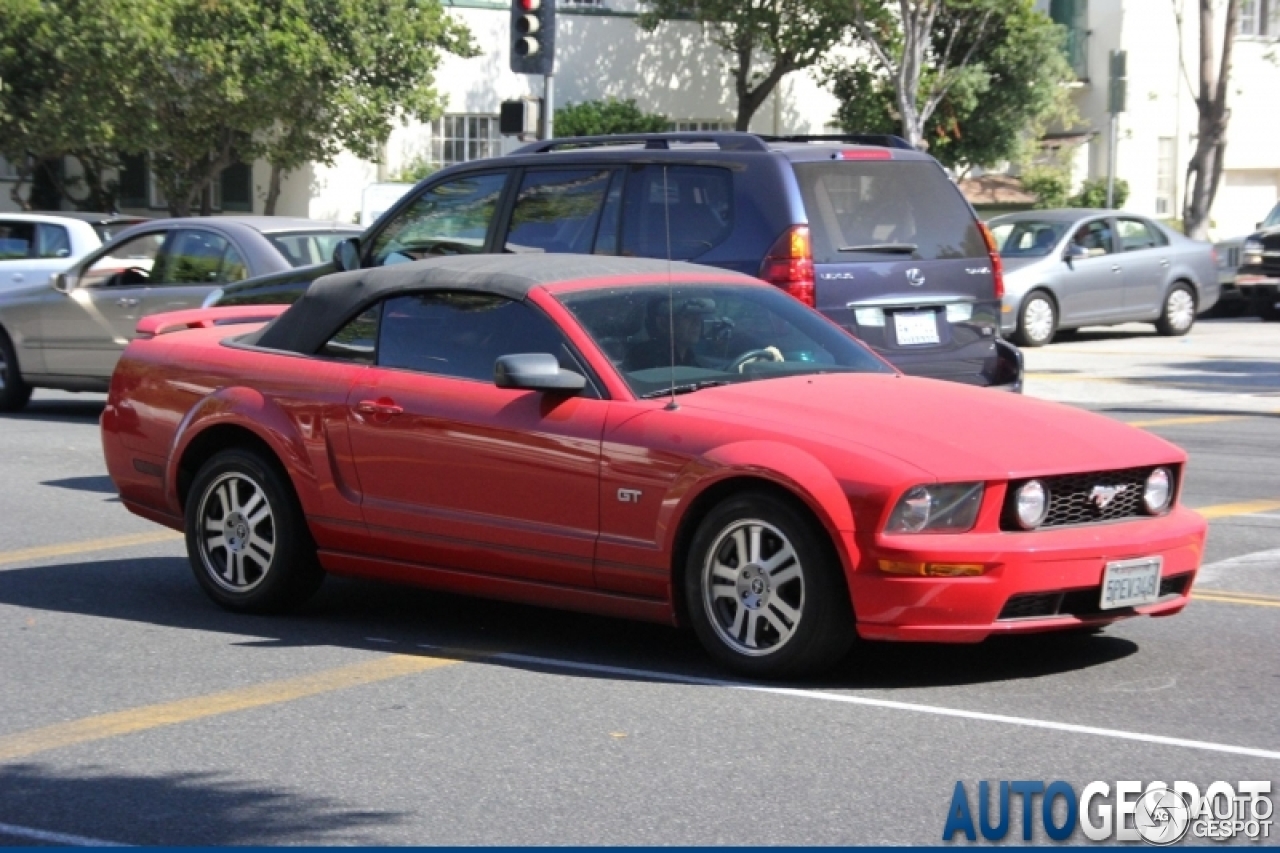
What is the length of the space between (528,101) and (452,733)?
481 inches

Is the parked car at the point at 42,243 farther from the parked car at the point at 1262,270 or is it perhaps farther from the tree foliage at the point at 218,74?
the parked car at the point at 1262,270

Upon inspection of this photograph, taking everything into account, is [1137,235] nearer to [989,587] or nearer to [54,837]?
[989,587]

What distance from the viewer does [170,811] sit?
18.7 feet

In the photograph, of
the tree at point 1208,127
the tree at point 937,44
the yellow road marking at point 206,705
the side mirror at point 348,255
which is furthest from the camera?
the tree at point 937,44

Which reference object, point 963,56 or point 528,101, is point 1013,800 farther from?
point 963,56

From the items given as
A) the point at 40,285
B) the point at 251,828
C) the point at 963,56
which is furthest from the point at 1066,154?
the point at 251,828

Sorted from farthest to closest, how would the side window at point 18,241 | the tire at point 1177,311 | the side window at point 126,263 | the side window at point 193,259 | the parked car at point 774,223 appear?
the tire at point 1177,311
the side window at point 18,241
the side window at point 126,263
the side window at point 193,259
the parked car at point 774,223

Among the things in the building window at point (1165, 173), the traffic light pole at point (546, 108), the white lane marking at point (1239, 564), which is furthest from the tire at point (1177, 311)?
the building window at point (1165, 173)

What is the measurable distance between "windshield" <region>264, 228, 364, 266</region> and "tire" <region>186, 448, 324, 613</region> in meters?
6.75

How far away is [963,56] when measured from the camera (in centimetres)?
3847

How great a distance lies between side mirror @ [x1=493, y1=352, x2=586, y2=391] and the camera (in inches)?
296

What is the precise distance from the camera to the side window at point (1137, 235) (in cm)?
2455

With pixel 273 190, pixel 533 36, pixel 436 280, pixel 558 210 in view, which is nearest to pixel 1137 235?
pixel 533 36

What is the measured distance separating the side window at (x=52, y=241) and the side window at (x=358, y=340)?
1304 cm
